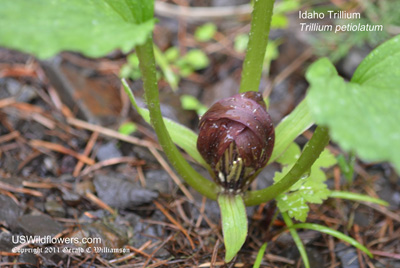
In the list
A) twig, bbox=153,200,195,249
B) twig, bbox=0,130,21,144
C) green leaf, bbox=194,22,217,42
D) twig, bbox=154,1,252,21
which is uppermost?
twig, bbox=154,1,252,21

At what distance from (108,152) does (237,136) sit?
88 centimetres

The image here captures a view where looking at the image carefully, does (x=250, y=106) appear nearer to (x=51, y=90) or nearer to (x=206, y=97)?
(x=206, y=97)

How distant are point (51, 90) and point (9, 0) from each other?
55.3 inches

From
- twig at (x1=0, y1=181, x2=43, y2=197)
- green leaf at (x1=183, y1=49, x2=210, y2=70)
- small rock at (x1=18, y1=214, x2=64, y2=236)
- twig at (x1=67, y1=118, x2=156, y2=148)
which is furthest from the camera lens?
green leaf at (x1=183, y1=49, x2=210, y2=70)

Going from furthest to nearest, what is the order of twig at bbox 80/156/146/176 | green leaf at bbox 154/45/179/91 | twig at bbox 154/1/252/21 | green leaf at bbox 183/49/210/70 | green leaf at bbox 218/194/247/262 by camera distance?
twig at bbox 154/1/252/21
green leaf at bbox 183/49/210/70
green leaf at bbox 154/45/179/91
twig at bbox 80/156/146/176
green leaf at bbox 218/194/247/262

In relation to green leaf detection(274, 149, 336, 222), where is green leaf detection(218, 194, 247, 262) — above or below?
below

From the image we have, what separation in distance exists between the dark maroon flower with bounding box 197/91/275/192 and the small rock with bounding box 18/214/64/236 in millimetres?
653

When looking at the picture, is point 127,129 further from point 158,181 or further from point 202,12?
point 202,12

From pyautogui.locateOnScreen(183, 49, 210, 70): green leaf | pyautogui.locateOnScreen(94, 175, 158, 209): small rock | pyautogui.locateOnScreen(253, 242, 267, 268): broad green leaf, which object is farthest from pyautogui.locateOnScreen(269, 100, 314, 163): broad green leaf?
pyautogui.locateOnScreen(183, 49, 210, 70): green leaf

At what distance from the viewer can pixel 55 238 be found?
1.52 metres

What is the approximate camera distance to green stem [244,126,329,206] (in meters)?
1.23

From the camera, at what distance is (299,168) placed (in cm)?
133

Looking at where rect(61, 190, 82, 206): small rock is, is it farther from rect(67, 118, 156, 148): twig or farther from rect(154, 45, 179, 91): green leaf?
→ rect(154, 45, 179, 91): green leaf

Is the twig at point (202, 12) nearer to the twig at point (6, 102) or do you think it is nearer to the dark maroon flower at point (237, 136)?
the twig at point (6, 102)
